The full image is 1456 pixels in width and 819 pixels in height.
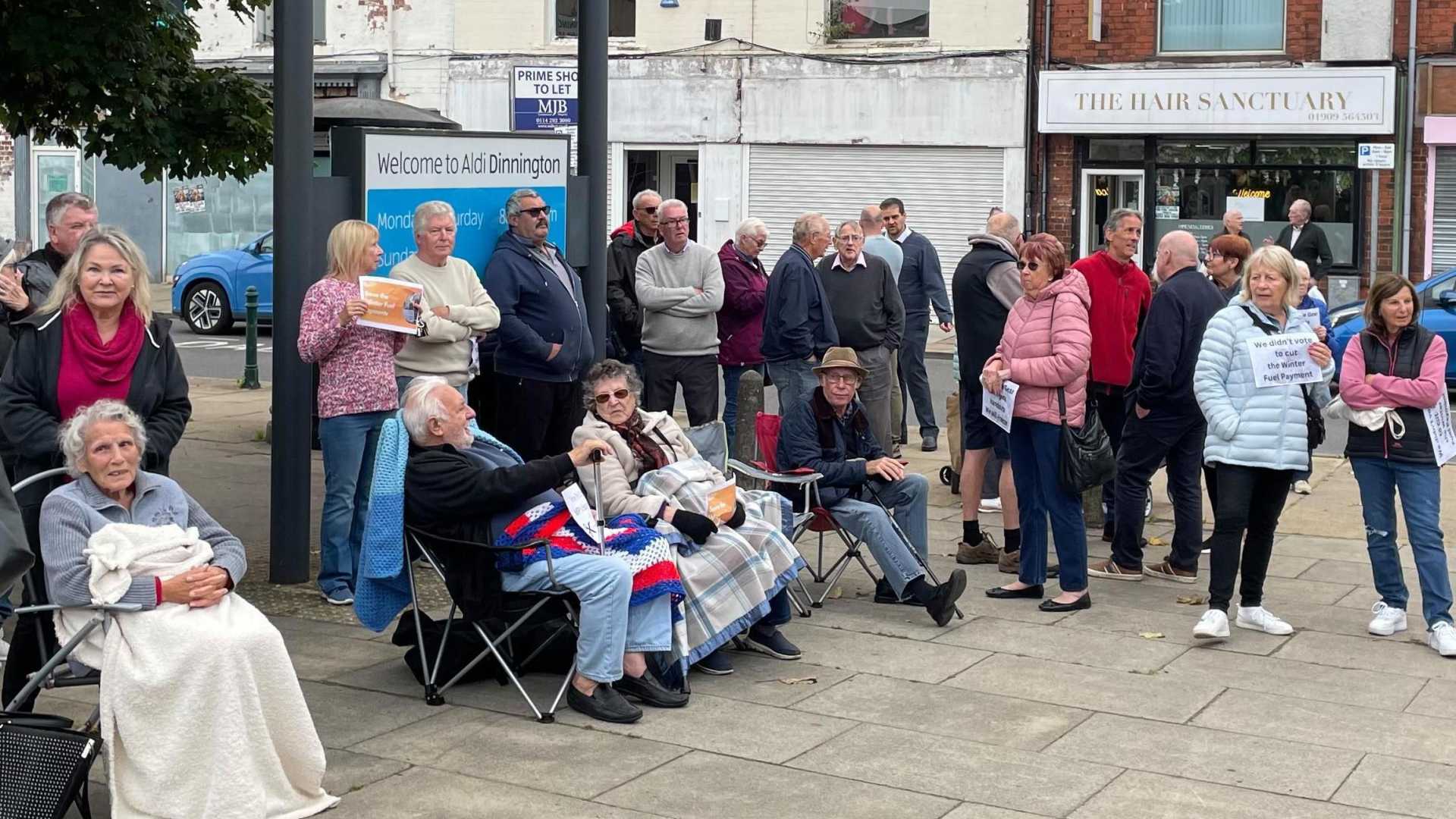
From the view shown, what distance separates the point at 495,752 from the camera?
20.6ft

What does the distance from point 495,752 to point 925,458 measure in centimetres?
777

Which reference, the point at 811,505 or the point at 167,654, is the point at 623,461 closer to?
the point at 811,505

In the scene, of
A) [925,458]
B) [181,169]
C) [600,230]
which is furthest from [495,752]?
[925,458]

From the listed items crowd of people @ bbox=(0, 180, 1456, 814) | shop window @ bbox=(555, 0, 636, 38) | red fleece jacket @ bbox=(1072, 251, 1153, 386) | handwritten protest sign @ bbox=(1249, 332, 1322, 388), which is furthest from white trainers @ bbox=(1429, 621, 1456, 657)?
shop window @ bbox=(555, 0, 636, 38)

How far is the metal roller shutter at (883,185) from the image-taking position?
26.9 metres

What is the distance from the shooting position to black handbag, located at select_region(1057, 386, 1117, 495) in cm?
854

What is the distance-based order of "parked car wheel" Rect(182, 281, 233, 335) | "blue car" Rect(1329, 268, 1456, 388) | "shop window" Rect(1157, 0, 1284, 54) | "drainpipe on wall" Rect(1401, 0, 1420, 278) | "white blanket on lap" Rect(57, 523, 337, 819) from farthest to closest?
"shop window" Rect(1157, 0, 1284, 54) < "parked car wheel" Rect(182, 281, 233, 335) < "drainpipe on wall" Rect(1401, 0, 1420, 278) < "blue car" Rect(1329, 268, 1456, 388) < "white blanket on lap" Rect(57, 523, 337, 819)

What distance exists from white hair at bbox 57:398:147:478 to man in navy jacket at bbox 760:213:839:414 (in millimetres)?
5860

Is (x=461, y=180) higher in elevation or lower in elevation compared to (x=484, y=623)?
higher

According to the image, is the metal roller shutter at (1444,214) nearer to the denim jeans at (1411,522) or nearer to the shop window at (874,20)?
the shop window at (874,20)

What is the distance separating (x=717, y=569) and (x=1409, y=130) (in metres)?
19.8

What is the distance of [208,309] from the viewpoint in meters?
25.3

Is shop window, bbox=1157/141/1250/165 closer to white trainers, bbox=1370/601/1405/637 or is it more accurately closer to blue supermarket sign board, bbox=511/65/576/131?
blue supermarket sign board, bbox=511/65/576/131

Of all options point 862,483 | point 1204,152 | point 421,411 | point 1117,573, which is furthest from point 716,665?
point 1204,152
